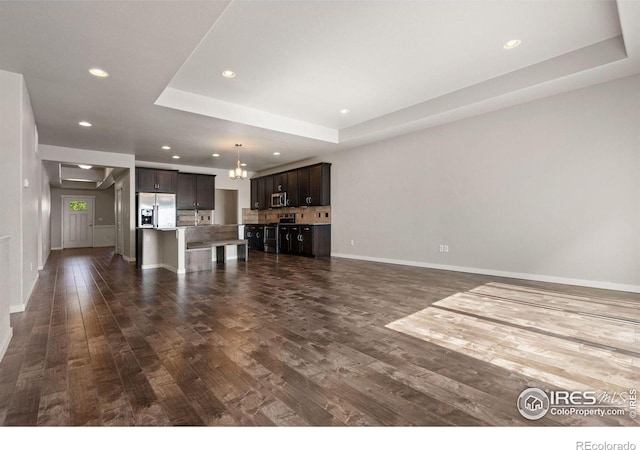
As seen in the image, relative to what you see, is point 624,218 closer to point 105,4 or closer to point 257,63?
point 257,63

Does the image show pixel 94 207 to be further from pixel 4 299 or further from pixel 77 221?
pixel 4 299

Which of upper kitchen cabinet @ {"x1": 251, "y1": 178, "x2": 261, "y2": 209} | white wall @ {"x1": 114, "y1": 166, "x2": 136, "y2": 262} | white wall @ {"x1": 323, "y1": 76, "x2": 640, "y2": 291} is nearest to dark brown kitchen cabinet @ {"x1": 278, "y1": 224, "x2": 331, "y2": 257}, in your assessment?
white wall @ {"x1": 323, "y1": 76, "x2": 640, "y2": 291}

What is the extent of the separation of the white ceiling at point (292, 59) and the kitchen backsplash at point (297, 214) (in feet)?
9.60

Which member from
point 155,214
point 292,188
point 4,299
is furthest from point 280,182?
point 4,299

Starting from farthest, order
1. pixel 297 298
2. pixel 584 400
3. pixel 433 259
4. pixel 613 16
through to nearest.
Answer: pixel 433 259 → pixel 297 298 → pixel 613 16 → pixel 584 400

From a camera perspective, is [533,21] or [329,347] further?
[533,21]

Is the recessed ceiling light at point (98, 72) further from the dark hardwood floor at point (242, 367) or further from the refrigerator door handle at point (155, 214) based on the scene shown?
the refrigerator door handle at point (155, 214)

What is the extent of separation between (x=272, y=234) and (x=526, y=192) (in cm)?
651

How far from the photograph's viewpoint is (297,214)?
9406 millimetres

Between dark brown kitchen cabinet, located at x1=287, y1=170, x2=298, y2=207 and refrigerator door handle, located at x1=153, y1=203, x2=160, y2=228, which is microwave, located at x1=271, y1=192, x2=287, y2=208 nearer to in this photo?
dark brown kitchen cabinet, located at x1=287, y1=170, x2=298, y2=207

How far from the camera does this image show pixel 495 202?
5.21 metres

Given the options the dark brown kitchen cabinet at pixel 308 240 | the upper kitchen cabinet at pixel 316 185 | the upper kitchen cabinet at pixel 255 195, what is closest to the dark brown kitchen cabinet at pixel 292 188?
the upper kitchen cabinet at pixel 316 185
